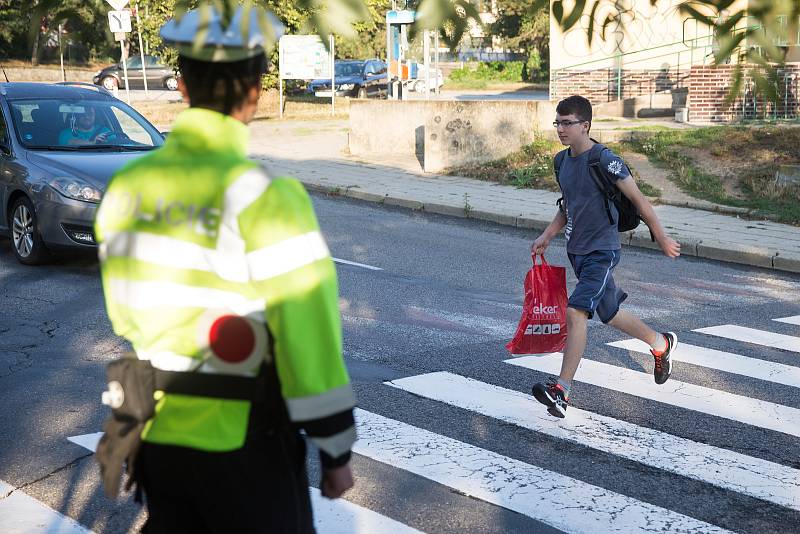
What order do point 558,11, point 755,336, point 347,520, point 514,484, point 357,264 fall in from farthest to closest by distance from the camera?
point 357,264 < point 755,336 < point 514,484 < point 347,520 < point 558,11

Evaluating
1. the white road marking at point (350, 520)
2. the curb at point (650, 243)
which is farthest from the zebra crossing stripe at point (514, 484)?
the curb at point (650, 243)

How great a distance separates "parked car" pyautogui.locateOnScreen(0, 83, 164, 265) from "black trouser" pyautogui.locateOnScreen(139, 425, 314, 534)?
7.40m

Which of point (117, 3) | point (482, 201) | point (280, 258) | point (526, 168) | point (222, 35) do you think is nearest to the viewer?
point (280, 258)

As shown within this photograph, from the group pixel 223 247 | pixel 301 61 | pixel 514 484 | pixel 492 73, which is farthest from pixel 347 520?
pixel 492 73

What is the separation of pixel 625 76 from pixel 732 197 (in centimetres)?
1318

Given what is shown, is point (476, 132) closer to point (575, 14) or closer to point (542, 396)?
point (542, 396)

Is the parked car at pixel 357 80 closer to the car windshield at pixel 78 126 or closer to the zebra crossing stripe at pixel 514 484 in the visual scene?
the car windshield at pixel 78 126

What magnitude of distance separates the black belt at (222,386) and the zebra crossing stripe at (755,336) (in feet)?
20.0

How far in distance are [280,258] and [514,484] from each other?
288 cm

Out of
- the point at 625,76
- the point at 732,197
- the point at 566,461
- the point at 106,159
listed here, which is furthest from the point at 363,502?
the point at 625,76

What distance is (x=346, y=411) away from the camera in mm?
2395

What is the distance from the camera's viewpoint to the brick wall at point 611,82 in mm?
27266

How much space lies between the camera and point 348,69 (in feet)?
142

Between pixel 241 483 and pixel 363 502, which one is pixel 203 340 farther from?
pixel 363 502
